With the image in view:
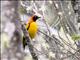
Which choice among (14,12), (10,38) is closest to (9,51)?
(10,38)

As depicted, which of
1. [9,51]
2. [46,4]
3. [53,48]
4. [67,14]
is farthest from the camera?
[46,4]

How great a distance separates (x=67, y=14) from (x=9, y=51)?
4393mm

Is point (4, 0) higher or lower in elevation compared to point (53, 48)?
higher

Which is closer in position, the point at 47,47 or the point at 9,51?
the point at 9,51

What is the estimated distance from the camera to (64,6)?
6.80m

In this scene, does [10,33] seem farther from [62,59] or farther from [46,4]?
[46,4]

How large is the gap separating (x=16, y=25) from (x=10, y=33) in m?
0.09

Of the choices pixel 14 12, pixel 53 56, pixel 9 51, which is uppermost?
pixel 14 12

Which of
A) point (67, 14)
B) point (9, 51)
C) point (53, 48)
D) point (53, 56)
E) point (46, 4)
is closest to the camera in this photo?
point (9, 51)

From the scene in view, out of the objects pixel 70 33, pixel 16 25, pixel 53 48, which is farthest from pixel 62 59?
pixel 16 25

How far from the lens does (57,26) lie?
5.55 m

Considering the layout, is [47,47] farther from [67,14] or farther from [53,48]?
[67,14]

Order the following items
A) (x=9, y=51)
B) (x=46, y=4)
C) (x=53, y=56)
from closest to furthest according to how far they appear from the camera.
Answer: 1. (x=9, y=51)
2. (x=53, y=56)
3. (x=46, y=4)

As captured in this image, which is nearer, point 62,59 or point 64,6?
point 62,59
